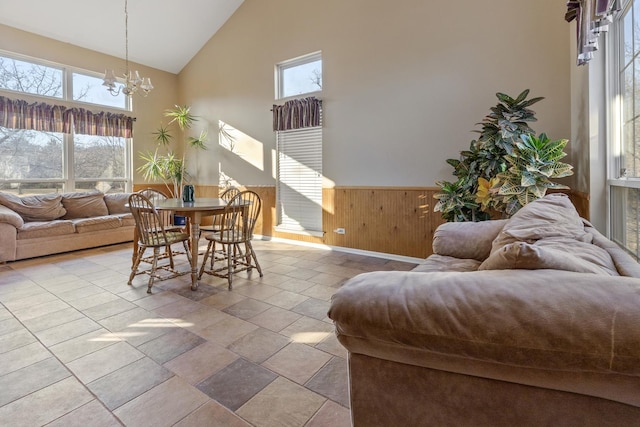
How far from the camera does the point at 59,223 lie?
438 centimetres

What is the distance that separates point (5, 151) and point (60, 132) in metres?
0.76

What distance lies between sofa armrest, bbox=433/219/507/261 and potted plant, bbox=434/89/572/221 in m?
0.47

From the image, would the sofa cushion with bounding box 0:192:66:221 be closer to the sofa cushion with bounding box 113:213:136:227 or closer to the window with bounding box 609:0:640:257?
the sofa cushion with bounding box 113:213:136:227

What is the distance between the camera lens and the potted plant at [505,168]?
2445mm

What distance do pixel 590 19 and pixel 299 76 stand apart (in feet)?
12.5

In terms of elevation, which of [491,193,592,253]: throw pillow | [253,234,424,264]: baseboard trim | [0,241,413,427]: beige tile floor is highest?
[491,193,592,253]: throw pillow

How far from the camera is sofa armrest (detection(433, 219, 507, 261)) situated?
7.02 feet

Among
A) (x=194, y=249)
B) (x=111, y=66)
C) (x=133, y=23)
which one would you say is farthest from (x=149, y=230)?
(x=111, y=66)

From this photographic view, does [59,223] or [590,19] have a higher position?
[590,19]

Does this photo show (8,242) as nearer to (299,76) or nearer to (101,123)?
(101,123)

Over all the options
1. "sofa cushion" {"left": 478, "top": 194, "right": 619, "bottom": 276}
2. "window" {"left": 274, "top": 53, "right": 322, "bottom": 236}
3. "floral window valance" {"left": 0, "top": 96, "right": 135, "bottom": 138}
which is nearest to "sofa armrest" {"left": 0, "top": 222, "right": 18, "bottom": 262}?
"floral window valance" {"left": 0, "top": 96, "right": 135, "bottom": 138}

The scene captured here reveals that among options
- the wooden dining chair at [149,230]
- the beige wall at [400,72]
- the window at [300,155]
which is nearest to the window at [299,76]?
the window at [300,155]

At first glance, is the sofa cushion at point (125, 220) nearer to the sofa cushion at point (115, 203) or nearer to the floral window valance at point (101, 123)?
the sofa cushion at point (115, 203)

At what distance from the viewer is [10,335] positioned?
2.13m
